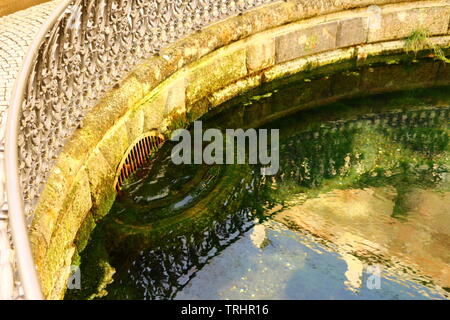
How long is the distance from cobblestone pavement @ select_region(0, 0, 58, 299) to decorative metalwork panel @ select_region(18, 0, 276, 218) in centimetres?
28

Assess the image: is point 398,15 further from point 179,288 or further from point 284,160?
point 179,288

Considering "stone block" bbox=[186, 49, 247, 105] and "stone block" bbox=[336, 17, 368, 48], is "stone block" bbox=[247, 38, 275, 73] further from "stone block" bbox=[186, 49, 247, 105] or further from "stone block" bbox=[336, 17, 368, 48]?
"stone block" bbox=[336, 17, 368, 48]

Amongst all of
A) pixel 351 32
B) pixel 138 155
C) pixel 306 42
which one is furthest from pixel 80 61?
pixel 351 32

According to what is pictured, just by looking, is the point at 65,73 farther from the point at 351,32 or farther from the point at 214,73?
the point at 351,32

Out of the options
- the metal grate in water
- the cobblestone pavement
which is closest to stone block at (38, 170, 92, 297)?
the cobblestone pavement

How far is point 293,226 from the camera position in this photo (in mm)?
5887

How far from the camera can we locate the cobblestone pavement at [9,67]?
3.13 metres

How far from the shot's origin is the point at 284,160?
6.96m

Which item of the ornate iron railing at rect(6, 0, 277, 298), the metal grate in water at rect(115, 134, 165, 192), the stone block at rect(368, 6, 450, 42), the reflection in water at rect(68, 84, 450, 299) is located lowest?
the reflection in water at rect(68, 84, 450, 299)

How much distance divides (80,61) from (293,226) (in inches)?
97.8

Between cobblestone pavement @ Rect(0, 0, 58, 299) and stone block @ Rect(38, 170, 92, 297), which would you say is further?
stone block @ Rect(38, 170, 92, 297)

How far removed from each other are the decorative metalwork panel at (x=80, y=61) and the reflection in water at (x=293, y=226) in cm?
114

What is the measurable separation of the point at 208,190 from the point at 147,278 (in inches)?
52.7

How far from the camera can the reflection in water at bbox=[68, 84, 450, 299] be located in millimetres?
5195
